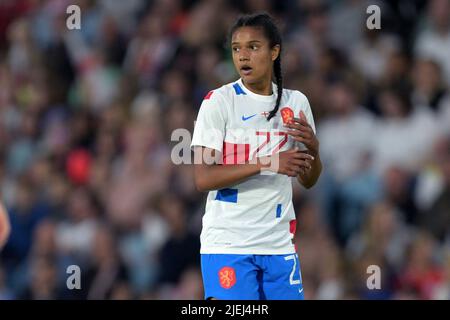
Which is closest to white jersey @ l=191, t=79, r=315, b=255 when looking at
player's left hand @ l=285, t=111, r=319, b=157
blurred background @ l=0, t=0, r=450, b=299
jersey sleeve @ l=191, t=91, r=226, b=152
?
jersey sleeve @ l=191, t=91, r=226, b=152

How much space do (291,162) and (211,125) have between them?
42 centimetres

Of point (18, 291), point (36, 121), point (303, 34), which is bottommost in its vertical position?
point (18, 291)

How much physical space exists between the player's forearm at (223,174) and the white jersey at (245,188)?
0.10 meters

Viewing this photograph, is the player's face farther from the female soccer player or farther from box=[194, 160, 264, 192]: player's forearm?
box=[194, 160, 264, 192]: player's forearm

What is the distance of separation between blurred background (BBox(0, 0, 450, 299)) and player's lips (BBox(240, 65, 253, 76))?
3.23 metres

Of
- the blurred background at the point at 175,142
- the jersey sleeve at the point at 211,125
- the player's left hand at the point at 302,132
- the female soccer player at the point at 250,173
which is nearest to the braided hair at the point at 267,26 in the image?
the female soccer player at the point at 250,173

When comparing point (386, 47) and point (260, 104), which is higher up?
point (386, 47)

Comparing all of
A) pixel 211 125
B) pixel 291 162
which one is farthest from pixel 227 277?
→ pixel 211 125

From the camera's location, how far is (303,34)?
9430 mm

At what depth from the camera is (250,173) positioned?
5027 millimetres

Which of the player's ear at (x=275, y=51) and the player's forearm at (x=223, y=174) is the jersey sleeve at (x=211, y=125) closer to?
the player's forearm at (x=223, y=174)

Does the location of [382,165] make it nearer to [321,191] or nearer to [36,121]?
[321,191]

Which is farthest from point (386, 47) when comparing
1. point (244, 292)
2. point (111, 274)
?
point (244, 292)

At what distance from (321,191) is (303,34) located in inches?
60.6
